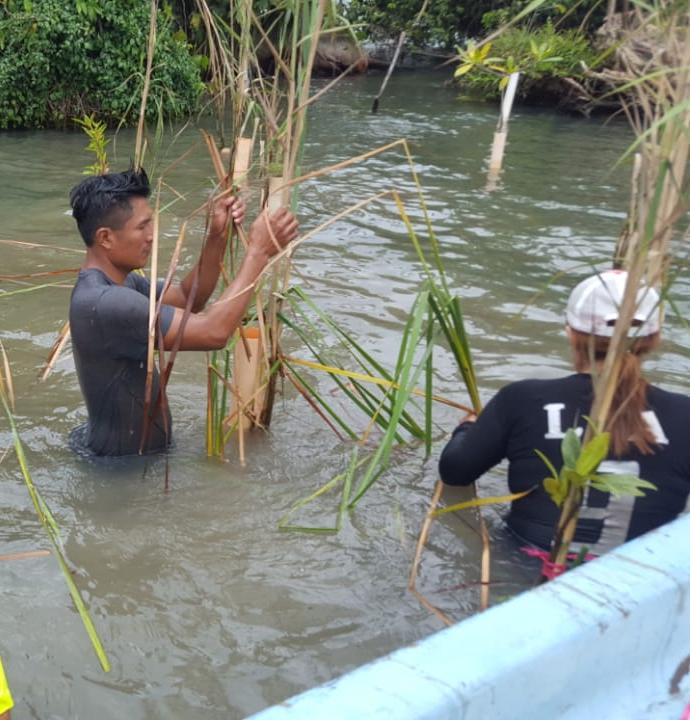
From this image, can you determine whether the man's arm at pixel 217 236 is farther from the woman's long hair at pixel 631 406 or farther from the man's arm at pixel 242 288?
the woman's long hair at pixel 631 406

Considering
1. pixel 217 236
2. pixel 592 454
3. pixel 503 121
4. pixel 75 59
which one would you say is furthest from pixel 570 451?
pixel 75 59

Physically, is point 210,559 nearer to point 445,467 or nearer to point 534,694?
point 445,467

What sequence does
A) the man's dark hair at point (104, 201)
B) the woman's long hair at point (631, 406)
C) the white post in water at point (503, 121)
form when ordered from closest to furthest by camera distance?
the woman's long hair at point (631, 406), the man's dark hair at point (104, 201), the white post in water at point (503, 121)

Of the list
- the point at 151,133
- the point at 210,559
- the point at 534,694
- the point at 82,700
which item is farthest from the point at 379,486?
the point at 151,133

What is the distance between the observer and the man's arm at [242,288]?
3.10m

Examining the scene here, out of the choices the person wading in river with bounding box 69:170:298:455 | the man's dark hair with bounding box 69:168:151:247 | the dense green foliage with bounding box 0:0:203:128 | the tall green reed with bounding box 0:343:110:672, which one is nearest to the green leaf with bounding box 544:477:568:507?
the tall green reed with bounding box 0:343:110:672

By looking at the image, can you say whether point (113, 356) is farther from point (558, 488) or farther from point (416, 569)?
point (558, 488)

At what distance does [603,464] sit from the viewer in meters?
2.50

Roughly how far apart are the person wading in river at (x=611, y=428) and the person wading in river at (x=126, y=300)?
0.94 m

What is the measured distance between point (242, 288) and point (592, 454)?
1471mm

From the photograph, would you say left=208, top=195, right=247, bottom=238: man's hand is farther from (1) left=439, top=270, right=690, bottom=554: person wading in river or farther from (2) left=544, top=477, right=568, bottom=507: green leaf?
(2) left=544, top=477, right=568, bottom=507: green leaf

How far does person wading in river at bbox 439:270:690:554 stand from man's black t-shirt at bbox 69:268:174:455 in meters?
1.25

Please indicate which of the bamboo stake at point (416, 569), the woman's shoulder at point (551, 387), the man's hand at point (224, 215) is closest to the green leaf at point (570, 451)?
the woman's shoulder at point (551, 387)

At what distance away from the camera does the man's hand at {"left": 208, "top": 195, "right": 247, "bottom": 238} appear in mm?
3367
